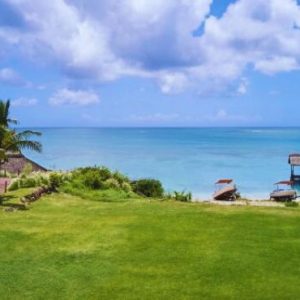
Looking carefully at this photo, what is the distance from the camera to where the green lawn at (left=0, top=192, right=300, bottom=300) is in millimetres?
9688

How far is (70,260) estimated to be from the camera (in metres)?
11.5

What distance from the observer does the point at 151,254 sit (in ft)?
39.1

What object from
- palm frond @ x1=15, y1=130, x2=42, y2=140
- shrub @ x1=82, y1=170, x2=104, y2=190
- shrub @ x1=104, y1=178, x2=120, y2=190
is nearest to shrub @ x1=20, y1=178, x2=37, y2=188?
shrub @ x1=82, y1=170, x2=104, y2=190

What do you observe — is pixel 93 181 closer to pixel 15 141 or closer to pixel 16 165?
pixel 15 141

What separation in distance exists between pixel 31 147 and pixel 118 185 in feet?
20.8

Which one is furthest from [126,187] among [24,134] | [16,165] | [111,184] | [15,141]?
[16,165]

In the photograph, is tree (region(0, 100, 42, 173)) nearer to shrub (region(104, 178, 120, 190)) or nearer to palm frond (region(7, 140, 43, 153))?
palm frond (region(7, 140, 43, 153))

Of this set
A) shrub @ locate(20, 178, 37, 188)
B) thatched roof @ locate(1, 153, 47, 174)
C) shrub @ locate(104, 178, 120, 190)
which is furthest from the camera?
thatched roof @ locate(1, 153, 47, 174)

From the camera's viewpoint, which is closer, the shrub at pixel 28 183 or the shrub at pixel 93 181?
the shrub at pixel 28 183

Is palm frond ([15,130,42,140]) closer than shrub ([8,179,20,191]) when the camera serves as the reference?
Yes

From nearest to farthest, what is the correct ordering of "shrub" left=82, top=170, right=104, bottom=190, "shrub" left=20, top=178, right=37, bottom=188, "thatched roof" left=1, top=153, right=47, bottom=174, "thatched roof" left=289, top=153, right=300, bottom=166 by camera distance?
"shrub" left=20, top=178, right=37, bottom=188
"shrub" left=82, top=170, right=104, bottom=190
"thatched roof" left=1, top=153, right=47, bottom=174
"thatched roof" left=289, top=153, right=300, bottom=166

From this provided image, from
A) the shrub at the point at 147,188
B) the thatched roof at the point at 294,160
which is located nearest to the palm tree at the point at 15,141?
the shrub at the point at 147,188

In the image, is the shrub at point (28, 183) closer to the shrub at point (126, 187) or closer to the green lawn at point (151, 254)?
the shrub at point (126, 187)

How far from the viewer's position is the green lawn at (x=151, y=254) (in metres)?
9.69
